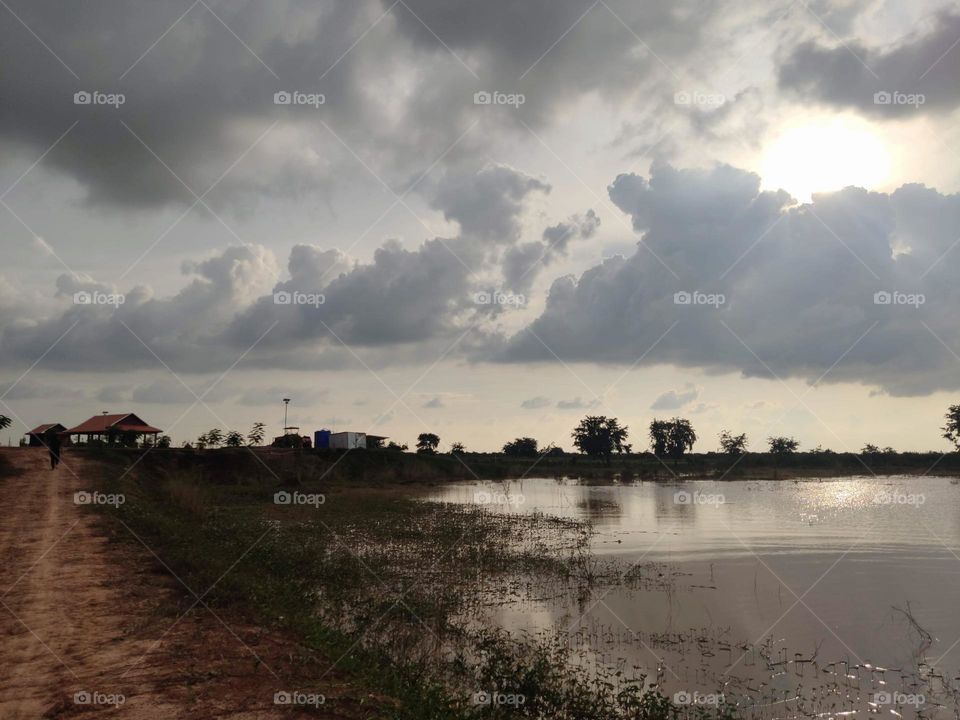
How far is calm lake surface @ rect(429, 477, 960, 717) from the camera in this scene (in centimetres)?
1138

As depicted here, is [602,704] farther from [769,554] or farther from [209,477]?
[209,477]

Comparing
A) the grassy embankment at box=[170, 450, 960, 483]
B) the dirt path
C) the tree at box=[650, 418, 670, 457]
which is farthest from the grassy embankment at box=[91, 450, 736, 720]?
the tree at box=[650, 418, 670, 457]

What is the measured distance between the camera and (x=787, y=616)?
51.8 feet

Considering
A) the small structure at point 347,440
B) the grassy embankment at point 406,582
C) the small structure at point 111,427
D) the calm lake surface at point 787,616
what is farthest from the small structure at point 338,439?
the calm lake surface at point 787,616

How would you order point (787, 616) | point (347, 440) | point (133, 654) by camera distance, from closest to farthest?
point (133, 654) → point (787, 616) → point (347, 440)

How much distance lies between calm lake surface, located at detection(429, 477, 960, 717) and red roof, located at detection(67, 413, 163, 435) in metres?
57.7

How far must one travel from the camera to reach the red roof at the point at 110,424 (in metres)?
70.9

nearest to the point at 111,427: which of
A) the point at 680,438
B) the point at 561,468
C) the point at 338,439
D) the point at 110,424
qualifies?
the point at 110,424

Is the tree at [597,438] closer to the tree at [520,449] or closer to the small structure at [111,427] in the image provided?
the tree at [520,449]

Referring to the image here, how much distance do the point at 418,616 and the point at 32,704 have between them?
7514 millimetres

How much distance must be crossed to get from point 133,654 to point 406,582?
27.5 feet

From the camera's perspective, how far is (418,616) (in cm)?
1442

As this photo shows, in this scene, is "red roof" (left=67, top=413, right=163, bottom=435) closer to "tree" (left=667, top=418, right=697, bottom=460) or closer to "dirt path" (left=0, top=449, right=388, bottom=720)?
"dirt path" (left=0, top=449, right=388, bottom=720)

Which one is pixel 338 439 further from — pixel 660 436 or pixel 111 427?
pixel 660 436
